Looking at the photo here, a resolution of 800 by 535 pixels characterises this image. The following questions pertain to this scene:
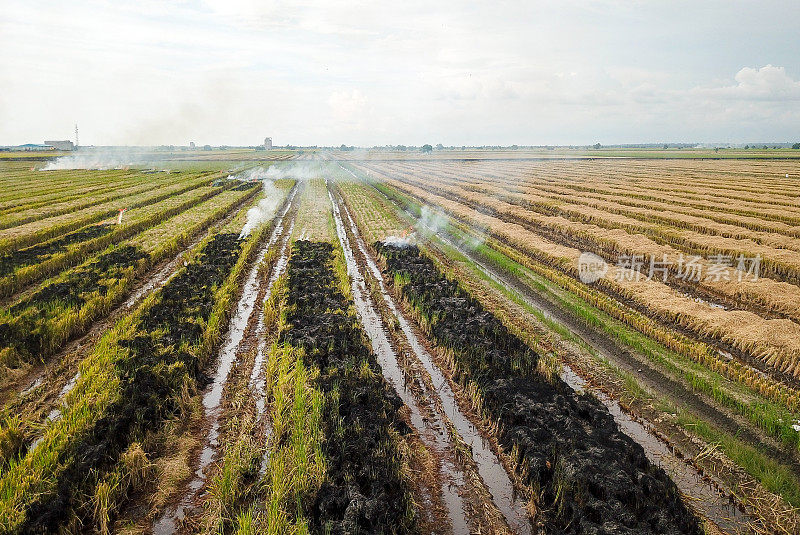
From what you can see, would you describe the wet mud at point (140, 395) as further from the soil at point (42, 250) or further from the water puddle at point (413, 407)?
the soil at point (42, 250)

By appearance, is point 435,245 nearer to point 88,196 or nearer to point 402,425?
point 402,425

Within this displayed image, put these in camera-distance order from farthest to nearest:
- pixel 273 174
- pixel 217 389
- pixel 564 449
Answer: pixel 273 174 → pixel 217 389 → pixel 564 449

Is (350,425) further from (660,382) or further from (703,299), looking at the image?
(703,299)

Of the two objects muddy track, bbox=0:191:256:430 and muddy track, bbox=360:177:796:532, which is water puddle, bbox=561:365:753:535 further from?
muddy track, bbox=0:191:256:430

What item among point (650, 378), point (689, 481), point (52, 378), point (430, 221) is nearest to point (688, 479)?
point (689, 481)

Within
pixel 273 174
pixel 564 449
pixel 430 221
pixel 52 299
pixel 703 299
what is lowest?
pixel 564 449

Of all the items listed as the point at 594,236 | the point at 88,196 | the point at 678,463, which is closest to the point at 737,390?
the point at 678,463

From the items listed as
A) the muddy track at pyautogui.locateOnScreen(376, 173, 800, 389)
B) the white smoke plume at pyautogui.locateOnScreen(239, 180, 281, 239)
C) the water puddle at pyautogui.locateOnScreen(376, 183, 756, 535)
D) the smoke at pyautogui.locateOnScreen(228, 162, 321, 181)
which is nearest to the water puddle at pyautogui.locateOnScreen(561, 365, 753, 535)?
the water puddle at pyautogui.locateOnScreen(376, 183, 756, 535)

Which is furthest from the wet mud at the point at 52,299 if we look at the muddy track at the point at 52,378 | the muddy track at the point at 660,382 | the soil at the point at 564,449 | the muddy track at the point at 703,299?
the muddy track at the point at 703,299
